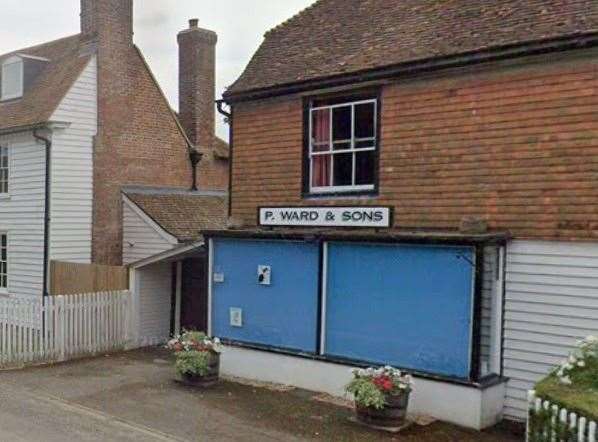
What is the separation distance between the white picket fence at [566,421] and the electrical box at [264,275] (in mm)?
5832

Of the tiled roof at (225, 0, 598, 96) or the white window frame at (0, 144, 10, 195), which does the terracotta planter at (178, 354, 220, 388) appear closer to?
the tiled roof at (225, 0, 598, 96)

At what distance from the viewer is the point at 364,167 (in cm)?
1204

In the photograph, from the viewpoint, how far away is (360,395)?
9.41 m

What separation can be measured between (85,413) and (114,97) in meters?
11.5

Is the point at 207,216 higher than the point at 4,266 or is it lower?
higher

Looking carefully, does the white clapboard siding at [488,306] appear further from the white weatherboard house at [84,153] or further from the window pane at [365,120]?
the white weatherboard house at [84,153]

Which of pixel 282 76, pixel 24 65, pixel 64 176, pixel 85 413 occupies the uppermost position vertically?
pixel 24 65

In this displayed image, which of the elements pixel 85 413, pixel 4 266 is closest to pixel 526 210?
pixel 85 413

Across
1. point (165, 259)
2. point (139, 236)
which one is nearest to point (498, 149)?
point (165, 259)

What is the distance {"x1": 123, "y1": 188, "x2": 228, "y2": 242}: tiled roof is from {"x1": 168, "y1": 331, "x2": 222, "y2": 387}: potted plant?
17.3 ft

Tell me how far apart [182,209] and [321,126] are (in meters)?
7.79

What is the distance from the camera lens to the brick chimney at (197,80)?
21458 mm

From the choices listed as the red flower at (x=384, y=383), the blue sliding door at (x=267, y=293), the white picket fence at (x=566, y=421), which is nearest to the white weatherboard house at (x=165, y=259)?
the blue sliding door at (x=267, y=293)

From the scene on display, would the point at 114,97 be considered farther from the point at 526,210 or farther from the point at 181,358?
the point at 526,210
